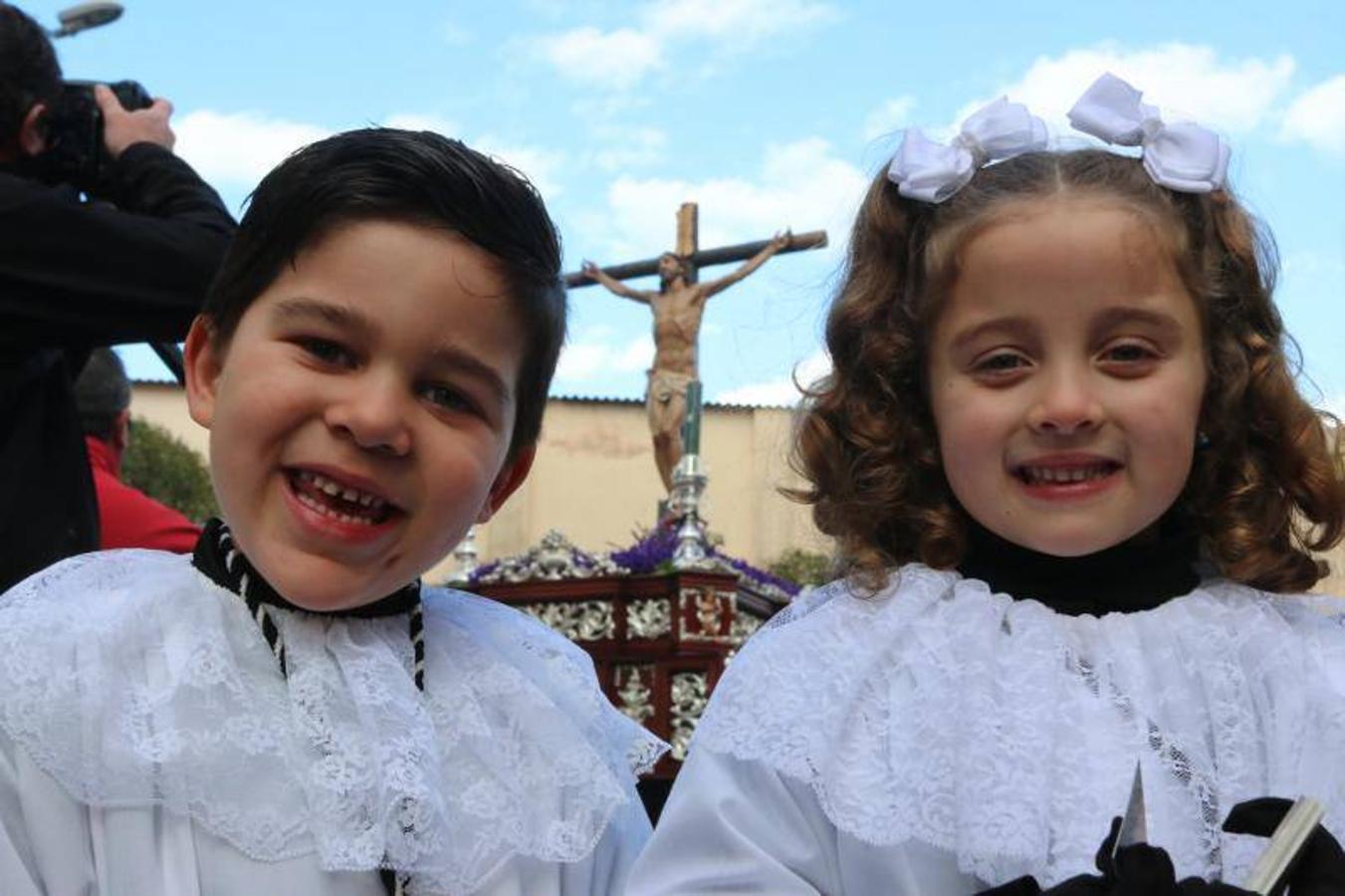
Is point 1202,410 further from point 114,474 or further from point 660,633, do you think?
point 660,633

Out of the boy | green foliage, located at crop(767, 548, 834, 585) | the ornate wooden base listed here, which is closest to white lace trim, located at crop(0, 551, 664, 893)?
the boy

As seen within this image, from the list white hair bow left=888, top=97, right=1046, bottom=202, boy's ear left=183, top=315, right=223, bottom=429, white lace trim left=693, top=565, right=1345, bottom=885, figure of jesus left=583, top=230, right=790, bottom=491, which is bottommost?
white lace trim left=693, top=565, right=1345, bottom=885

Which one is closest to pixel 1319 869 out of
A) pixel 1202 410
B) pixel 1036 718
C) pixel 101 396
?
pixel 1036 718

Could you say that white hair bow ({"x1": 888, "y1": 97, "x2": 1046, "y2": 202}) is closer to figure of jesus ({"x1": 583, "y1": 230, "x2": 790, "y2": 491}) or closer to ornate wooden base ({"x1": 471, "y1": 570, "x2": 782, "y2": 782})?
ornate wooden base ({"x1": 471, "y1": 570, "x2": 782, "y2": 782})

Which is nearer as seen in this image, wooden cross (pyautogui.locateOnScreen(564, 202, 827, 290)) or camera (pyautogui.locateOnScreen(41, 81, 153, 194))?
camera (pyautogui.locateOnScreen(41, 81, 153, 194))

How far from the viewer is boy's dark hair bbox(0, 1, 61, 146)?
2.32 meters

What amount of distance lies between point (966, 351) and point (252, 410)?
727 millimetres

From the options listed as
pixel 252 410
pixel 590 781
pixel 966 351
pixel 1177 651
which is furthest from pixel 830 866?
pixel 252 410

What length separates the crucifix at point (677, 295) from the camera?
11180 millimetres

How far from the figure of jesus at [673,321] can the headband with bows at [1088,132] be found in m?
8.95

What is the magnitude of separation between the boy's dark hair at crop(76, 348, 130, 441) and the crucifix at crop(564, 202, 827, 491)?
7.47 meters

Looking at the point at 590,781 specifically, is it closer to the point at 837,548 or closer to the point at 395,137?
the point at 837,548

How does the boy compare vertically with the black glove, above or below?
above

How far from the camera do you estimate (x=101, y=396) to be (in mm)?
3369
